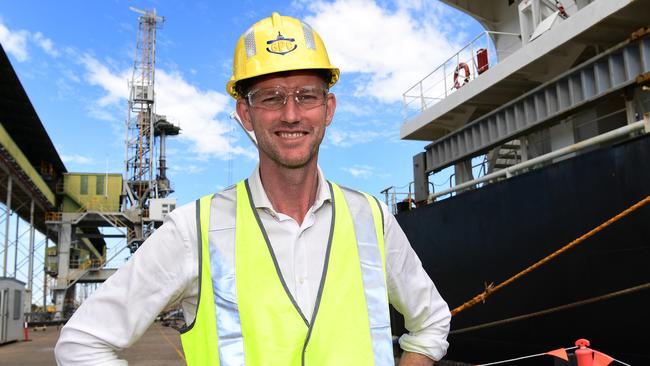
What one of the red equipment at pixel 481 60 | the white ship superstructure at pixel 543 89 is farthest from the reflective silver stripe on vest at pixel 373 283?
the red equipment at pixel 481 60

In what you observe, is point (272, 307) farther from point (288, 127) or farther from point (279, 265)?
point (288, 127)

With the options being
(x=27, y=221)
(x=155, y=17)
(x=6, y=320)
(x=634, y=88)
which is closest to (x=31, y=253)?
(x=27, y=221)

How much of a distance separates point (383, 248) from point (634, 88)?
5.55 m

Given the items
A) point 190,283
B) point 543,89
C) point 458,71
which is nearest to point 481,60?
point 458,71

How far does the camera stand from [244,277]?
164 centimetres

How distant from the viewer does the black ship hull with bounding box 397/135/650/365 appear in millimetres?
5309

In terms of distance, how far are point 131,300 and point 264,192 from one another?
20.7 inches

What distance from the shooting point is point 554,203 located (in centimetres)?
621

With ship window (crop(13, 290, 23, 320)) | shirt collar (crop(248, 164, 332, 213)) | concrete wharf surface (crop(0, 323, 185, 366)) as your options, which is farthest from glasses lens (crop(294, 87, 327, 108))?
ship window (crop(13, 290, 23, 320))

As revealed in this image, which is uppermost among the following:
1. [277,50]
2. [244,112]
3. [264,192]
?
[277,50]

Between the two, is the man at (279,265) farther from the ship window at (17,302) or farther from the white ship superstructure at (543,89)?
the ship window at (17,302)

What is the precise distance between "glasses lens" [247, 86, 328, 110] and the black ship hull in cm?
331

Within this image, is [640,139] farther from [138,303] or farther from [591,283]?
→ [138,303]

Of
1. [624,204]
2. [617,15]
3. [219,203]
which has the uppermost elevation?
[617,15]
